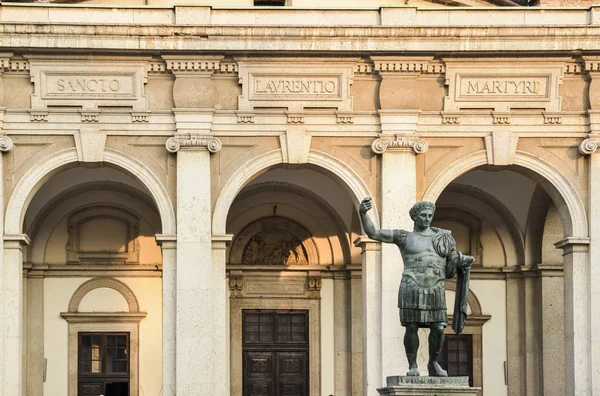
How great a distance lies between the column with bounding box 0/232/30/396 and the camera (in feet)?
93.6

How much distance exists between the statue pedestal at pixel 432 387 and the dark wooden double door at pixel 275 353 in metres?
12.2

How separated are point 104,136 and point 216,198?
222cm

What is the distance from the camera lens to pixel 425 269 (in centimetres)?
2142

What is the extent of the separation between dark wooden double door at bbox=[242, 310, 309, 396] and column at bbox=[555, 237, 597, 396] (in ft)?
21.0

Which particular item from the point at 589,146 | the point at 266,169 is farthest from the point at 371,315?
the point at 589,146

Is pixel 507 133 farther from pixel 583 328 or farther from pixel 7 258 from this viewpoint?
pixel 7 258

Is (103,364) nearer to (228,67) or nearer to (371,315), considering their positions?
(371,315)

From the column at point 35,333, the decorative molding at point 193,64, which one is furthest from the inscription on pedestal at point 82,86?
the column at point 35,333

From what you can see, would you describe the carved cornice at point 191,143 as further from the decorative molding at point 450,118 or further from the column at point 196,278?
the decorative molding at point 450,118

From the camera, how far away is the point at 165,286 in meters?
28.8

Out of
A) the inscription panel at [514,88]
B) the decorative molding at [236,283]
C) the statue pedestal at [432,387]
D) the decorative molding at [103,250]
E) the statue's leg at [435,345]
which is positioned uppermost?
the inscription panel at [514,88]

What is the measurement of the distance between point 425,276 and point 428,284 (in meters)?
0.11

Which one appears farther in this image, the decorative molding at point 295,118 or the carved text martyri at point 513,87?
the carved text martyri at point 513,87

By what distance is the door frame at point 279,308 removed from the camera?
3334 cm
